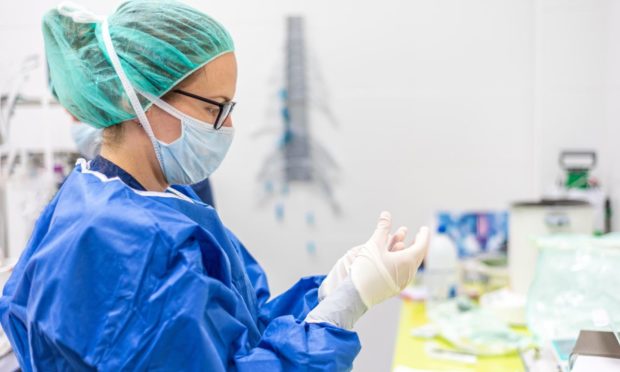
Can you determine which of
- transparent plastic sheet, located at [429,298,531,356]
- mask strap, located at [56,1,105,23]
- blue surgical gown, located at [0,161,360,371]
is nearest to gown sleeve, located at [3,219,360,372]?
blue surgical gown, located at [0,161,360,371]

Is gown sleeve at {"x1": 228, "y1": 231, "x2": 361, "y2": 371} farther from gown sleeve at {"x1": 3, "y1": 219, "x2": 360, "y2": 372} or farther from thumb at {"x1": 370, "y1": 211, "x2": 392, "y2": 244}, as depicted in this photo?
thumb at {"x1": 370, "y1": 211, "x2": 392, "y2": 244}

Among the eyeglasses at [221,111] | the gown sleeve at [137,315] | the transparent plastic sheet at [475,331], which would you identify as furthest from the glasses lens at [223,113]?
the transparent plastic sheet at [475,331]

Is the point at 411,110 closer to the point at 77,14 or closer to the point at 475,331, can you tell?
the point at 475,331

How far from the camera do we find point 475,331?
162cm

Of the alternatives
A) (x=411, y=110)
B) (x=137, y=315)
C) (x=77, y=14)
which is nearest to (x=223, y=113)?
(x=77, y=14)

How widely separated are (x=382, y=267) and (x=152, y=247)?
41 centimetres

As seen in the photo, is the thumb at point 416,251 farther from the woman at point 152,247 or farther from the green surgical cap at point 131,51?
the green surgical cap at point 131,51

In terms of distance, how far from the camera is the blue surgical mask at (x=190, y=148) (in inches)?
38.6

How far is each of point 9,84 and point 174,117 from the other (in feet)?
4.89

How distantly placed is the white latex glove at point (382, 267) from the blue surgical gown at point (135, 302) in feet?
0.33

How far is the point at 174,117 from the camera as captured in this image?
979 millimetres

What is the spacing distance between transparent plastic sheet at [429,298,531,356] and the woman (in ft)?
1.96

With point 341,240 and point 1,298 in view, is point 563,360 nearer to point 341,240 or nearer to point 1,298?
point 1,298

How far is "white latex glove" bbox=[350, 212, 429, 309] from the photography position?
0.97 metres
